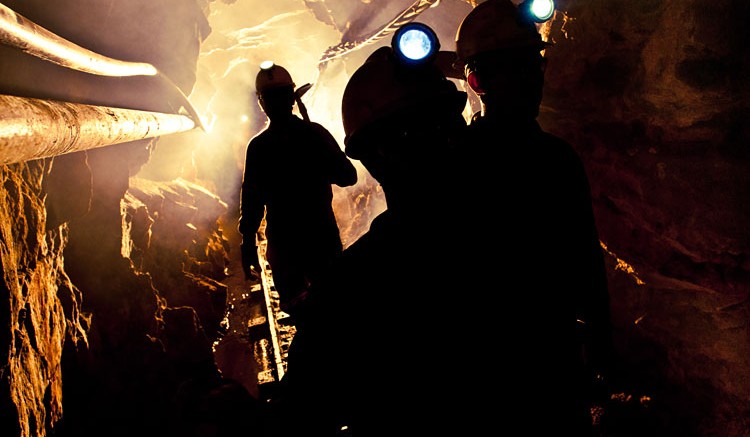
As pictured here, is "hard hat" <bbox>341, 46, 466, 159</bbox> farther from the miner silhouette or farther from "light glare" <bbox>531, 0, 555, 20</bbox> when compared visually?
"light glare" <bbox>531, 0, 555, 20</bbox>

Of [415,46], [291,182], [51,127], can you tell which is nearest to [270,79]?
[291,182]

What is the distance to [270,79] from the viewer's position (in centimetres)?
378

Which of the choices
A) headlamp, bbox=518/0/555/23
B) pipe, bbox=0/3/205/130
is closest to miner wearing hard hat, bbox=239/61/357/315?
pipe, bbox=0/3/205/130

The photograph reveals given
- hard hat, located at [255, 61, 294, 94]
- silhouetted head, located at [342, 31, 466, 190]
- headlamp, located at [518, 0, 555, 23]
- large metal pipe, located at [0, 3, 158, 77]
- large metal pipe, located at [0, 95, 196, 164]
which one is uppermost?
hard hat, located at [255, 61, 294, 94]

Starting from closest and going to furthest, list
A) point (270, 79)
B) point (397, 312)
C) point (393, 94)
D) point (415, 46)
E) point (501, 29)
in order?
point (397, 312), point (393, 94), point (415, 46), point (501, 29), point (270, 79)

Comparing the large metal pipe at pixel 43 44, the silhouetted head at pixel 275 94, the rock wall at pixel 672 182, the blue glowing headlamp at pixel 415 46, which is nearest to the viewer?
the blue glowing headlamp at pixel 415 46

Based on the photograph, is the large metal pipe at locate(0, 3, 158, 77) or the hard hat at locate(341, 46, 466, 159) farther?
the large metal pipe at locate(0, 3, 158, 77)

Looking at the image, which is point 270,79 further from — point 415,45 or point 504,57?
point 415,45

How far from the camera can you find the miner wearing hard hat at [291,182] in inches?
146

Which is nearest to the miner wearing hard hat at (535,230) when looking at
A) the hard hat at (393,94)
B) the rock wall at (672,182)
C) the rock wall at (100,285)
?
the hard hat at (393,94)

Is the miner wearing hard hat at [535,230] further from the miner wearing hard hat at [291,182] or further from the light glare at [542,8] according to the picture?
the miner wearing hard hat at [291,182]

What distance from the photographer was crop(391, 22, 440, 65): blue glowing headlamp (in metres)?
1.60

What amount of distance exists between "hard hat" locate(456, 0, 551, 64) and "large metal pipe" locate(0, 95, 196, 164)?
2.59 m

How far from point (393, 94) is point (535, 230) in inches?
29.7
